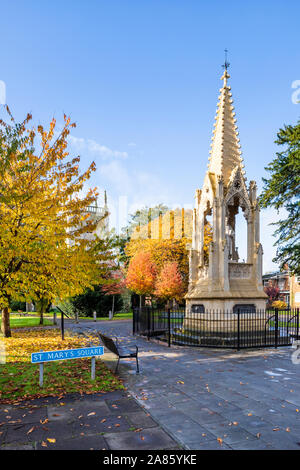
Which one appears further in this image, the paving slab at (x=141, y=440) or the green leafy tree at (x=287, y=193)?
the green leafy tree at (x=287, y=193)

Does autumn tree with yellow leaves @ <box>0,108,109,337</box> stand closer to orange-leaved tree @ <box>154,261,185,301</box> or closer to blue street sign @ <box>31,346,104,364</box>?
blue street sign @ <box>31,346,104,364</box>

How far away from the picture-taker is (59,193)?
41.2 feet

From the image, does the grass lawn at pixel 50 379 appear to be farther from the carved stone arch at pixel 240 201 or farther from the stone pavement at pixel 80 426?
the carved stone arch at pixel 240 201

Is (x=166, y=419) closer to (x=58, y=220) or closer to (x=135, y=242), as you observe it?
(x=58, y=220)

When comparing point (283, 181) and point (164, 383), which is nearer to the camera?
point (164, 383)

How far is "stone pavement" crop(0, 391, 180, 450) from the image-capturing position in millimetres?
4570

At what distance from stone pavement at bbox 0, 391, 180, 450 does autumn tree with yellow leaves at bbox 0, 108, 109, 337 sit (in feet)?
18.5

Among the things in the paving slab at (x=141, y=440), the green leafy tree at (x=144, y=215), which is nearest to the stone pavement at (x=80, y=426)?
the paving slab at (x=141, y=440)

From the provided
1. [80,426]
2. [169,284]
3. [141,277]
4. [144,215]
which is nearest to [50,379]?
[80,426]

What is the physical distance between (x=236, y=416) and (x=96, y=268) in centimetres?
879

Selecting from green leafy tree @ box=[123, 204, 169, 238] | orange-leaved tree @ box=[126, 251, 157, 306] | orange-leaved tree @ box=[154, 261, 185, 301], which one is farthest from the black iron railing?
green leafy tree @ box=[123, 204, 169, 238]

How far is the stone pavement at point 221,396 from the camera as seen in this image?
490 centimetres

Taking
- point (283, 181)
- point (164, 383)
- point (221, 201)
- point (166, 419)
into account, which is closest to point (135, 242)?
point (283, 181)

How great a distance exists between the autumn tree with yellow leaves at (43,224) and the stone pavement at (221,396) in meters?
3.79
